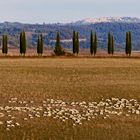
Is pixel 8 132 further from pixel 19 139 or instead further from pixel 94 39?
pixel 94 39

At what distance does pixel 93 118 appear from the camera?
82.6 ft

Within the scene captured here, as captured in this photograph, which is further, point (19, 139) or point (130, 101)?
point (130, 101)

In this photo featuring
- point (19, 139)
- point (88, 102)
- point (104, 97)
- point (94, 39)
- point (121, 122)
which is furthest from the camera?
point (94, 39)

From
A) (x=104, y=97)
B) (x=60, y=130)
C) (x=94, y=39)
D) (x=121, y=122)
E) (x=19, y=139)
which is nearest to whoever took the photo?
(x=19, y=139)

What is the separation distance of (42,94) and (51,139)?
13515 millimetres

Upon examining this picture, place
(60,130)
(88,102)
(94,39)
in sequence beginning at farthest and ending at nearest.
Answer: (94,39) → (88,102) → (60,130)

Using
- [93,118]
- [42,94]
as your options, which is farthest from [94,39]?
[93,118]

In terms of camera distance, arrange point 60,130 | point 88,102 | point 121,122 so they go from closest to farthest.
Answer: point 60,130 → point 121,122 → point 88,102

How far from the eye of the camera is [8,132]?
2194 centimetres

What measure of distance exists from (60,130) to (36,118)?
8.79 ft

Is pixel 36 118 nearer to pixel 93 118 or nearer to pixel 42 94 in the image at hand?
pixel 93 118

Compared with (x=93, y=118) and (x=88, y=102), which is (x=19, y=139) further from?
(x=88, y=102)

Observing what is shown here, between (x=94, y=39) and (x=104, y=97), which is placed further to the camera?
(x=94, y=39)

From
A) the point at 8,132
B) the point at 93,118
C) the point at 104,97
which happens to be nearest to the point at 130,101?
the point at 104,97
